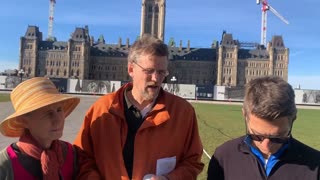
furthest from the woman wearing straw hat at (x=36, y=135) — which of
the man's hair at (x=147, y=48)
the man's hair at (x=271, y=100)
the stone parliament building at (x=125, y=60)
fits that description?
the stone parliament building at (x=125, y=60)

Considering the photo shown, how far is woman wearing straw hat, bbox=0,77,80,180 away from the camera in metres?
2.56

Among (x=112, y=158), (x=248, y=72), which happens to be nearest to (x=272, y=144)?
(x=112, y=158)

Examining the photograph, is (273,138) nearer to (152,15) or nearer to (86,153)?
(86,153)

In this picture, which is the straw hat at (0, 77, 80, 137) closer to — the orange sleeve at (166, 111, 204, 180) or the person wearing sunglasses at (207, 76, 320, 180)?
the orange sleeve at (166, 111, 204, 180)

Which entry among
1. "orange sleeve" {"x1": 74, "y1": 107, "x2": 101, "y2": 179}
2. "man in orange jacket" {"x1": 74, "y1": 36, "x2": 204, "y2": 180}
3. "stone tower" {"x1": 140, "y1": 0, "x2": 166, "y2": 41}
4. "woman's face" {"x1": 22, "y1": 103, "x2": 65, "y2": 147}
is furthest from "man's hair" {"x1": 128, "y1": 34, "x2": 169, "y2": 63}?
"stone tower" {"x1": 140, "y1": 0, "x2": 166, "y2": 41}

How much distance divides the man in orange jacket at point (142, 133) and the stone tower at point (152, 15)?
128579 millimetres

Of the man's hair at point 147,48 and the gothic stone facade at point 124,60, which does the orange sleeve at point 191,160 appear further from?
the gothic stone facade at point 124,60

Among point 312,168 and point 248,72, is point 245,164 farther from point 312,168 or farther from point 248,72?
point 248,72

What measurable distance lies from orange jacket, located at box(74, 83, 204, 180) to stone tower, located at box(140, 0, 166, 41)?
128588 millimetres

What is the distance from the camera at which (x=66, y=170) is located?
2793 mm

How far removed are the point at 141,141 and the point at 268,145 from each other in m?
0.95

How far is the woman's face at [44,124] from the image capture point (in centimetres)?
267

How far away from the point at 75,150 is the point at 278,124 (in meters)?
1.46

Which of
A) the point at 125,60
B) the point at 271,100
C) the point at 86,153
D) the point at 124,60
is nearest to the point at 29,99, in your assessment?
the point at 86,153
